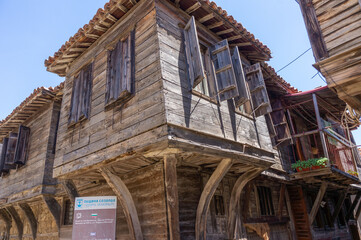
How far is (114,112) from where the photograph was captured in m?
5.43

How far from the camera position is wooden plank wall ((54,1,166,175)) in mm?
4633

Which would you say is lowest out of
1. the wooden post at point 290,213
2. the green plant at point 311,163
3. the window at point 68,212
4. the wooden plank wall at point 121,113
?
the wooden post at point 290,213

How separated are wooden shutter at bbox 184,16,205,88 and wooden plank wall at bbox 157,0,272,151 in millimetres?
126

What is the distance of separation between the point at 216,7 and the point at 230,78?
1898mm

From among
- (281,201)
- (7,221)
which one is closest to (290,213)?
(281,201)

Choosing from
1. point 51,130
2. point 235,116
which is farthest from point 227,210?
point 51,130

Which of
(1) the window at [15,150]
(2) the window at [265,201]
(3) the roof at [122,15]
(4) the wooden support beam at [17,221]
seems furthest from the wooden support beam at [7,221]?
(2) the window at [265,201]

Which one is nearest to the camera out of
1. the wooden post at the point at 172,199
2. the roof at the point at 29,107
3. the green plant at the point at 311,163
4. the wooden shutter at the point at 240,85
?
the wooden post at the point at 172,199

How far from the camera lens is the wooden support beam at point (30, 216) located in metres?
9.16

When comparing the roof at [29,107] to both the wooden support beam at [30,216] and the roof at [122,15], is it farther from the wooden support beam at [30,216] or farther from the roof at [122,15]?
the wooden support beam at [30,216]

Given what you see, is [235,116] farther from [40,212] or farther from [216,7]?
[40,212]

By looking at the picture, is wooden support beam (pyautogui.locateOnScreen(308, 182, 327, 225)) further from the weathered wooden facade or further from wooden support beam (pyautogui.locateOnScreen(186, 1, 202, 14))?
wooden support beam (pyautogui.locateOnScreen(186, 1, 202, 14))

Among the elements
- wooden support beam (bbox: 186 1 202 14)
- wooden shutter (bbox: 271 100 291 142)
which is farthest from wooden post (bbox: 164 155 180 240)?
wooden shutter (bbox: 271 100 291 142)

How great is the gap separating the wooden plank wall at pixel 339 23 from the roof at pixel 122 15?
222 cm
